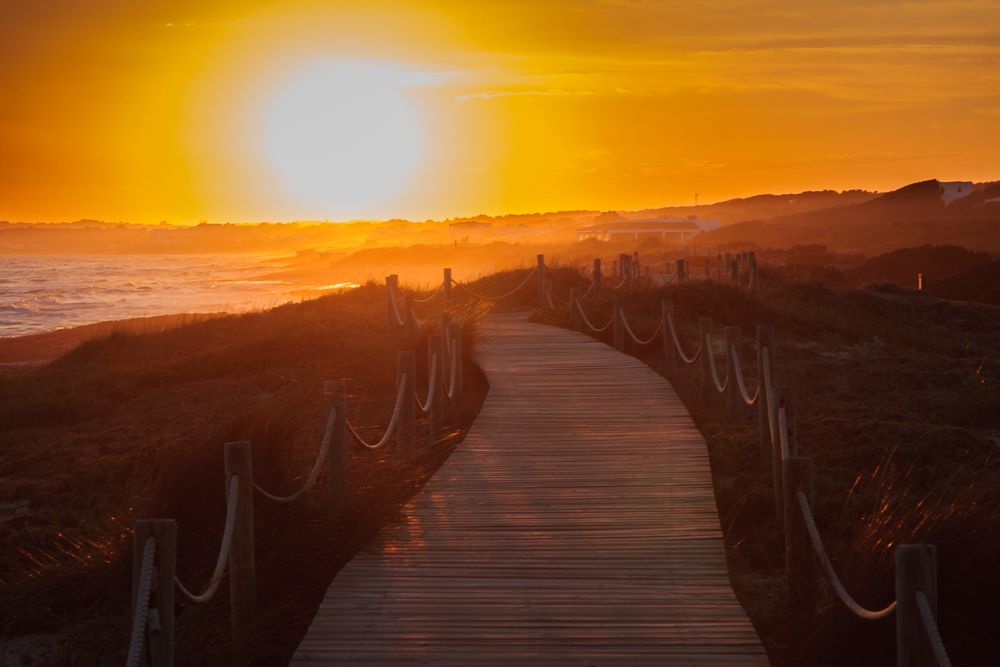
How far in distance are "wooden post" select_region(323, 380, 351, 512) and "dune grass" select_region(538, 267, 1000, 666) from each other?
2.74 meters

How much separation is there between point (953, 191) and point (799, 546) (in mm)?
145889

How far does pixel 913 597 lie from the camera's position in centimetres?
404

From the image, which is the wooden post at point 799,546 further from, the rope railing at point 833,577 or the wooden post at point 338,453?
the wooden post at point 338,453

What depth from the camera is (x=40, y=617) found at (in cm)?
670

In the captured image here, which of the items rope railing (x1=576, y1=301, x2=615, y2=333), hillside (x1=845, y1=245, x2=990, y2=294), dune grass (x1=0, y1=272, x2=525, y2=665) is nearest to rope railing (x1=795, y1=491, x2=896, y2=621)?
dune grass (x1=0, y1=272, x2=525, y2=665)

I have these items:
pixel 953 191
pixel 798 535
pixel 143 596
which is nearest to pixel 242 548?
pixel 143 596

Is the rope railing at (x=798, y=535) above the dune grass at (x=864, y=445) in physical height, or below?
above

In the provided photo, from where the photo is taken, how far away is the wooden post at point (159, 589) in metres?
4.44

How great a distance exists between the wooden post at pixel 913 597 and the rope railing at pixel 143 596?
287 cm

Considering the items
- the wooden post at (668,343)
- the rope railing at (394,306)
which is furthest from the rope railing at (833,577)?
the rope railing at (394,306)

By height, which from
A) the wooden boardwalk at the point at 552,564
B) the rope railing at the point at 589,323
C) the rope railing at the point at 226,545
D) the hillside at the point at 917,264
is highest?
the rope railing at the point at 226,545

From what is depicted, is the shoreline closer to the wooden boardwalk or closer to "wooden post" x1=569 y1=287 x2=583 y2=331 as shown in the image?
"wooden post" x1=569 y1=287 x2=583 y2=331

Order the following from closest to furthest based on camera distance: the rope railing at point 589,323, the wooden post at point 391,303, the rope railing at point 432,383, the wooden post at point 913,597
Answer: the wooden post at point 913,597
the rope railing at point 432,383
the rope railing at point 589,323
the wooden post at point 391,303

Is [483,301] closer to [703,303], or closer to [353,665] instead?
[703,303]
